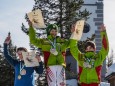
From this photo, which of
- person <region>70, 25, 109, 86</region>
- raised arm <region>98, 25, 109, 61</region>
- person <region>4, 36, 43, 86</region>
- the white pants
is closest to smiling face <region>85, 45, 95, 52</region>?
person <region>70, 25, 109, 86</region>

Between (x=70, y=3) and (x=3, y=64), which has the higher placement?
(x=70, y=3)

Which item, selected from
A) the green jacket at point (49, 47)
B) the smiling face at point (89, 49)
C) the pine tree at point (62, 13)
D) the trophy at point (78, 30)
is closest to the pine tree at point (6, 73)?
the pine tree at point (62, 13)

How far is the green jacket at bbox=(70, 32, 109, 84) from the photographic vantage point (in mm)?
9641

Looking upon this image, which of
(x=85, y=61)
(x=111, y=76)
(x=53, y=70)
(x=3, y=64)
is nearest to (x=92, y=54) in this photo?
(x=85, y=61)

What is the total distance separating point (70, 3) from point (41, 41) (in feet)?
73.5

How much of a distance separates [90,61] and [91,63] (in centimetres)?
5

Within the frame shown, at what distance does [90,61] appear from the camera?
9.71 metres

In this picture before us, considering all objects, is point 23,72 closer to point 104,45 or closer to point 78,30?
point 78,30

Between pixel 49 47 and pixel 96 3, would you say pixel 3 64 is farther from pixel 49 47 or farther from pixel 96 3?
pixel 96 3

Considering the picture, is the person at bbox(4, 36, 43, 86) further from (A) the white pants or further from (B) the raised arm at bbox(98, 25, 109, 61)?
(B) the raised arm at bbox(98, 25, 109, 61)

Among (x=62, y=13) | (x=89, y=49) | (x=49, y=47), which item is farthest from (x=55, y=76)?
(x=62, y=13)

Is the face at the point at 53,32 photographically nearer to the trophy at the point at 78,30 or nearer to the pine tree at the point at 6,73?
the trophy at the point at 78,30

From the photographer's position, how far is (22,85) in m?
9.79

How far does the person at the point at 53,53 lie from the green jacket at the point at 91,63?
0.29 meters
